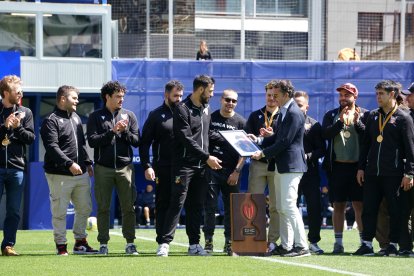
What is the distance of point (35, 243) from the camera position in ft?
57.2

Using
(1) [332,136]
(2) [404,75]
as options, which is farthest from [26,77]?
(1) [332,136]

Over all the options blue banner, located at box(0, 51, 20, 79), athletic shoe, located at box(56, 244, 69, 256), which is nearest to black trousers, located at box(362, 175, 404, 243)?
athletic shoe, located at box(56, 244, 69, 256)

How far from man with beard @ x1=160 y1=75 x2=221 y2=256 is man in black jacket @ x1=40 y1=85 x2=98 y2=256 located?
4.23 feet

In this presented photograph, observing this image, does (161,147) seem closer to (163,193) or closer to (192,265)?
(163,193)

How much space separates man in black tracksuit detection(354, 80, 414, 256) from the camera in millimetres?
14055

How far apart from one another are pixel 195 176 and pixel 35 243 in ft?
14.6

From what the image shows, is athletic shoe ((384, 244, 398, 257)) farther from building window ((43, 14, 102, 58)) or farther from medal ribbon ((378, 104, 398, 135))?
building window ((43, 14, 102, 58))

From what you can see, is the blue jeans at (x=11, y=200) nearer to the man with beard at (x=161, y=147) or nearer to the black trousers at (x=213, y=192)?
the man with beard at (x=161, y=147)

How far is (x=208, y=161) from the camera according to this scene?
1356cm

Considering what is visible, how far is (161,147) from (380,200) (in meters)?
2.86

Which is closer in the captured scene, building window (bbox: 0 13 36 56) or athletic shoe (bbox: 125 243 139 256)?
athletic shoe (bbox: 125 243 139 256)

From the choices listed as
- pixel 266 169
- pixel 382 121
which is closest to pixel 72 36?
pixel 266 169

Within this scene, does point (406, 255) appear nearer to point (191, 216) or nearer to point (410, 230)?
→ point (410, 230)

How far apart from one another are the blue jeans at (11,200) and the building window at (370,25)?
21.7 meters
